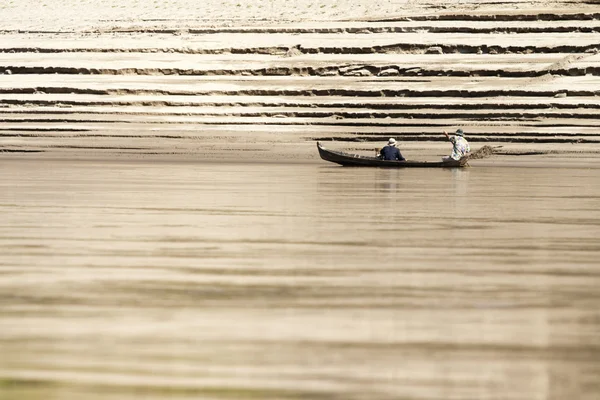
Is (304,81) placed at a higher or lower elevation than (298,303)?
higher

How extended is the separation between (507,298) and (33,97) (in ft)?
104

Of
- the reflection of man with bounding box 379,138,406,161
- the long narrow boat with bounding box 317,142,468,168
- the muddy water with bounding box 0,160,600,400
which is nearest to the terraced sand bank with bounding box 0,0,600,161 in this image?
the long narrow boat with bounding box 317,142,468,168

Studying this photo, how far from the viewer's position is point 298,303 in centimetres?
525

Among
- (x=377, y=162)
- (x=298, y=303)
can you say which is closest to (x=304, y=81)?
(x=377, y=162)

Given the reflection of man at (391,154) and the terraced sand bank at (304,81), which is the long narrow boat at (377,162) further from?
the terraced sand bank at (304,81)

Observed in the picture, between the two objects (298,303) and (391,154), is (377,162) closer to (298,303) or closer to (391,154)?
(391,154)

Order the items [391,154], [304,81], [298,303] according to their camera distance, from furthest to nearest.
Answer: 1. [304,81]
2. [391,154]
3. [298,303]

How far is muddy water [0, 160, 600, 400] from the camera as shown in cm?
364

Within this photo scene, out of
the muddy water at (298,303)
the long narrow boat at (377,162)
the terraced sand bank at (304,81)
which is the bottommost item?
the muddy water at (298,303)

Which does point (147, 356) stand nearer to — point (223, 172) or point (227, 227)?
point (227, 227)

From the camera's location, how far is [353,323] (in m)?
4.70

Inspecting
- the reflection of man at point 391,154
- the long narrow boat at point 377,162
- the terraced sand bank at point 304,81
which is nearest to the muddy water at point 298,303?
the long narrow boat at point 377,162

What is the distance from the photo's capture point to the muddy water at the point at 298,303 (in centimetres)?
364

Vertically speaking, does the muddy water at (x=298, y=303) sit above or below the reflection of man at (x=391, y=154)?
below
